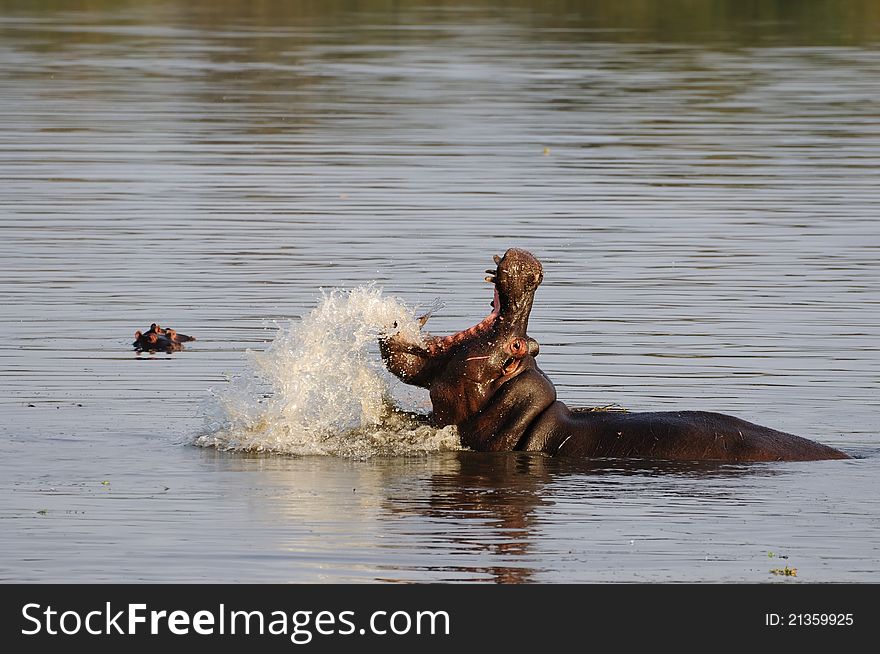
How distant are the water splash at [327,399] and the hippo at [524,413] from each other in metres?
0.24

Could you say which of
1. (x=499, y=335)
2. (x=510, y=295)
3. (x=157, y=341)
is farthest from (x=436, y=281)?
(x=510, y=295)

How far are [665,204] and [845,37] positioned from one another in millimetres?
28873

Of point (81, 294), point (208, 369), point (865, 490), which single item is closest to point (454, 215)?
point (81, 294)

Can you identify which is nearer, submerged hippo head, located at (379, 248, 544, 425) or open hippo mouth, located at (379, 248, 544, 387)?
open hippo mouth, located at (379, 248, 544, 387)

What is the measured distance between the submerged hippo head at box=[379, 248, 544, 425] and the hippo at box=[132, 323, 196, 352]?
3468mm

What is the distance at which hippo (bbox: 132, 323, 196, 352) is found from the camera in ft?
50.5

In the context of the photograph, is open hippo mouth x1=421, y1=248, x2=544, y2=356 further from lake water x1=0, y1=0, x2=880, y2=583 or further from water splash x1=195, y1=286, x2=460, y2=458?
lake water x1=0, y1=0, x2=880, y2=583

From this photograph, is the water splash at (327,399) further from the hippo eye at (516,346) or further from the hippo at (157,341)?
the hippo at (157,341)

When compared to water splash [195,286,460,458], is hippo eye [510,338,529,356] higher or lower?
higher

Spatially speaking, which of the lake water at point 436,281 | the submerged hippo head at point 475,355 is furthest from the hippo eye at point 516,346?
the lake water at point 436,281

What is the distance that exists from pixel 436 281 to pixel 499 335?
6.37m

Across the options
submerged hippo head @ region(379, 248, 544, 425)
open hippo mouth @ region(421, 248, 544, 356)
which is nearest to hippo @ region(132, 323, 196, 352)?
submerged hippo head @ region(379, 248, 544, 425)

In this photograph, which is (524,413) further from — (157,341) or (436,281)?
(436,281)

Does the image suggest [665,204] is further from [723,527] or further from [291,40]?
[291,40]
